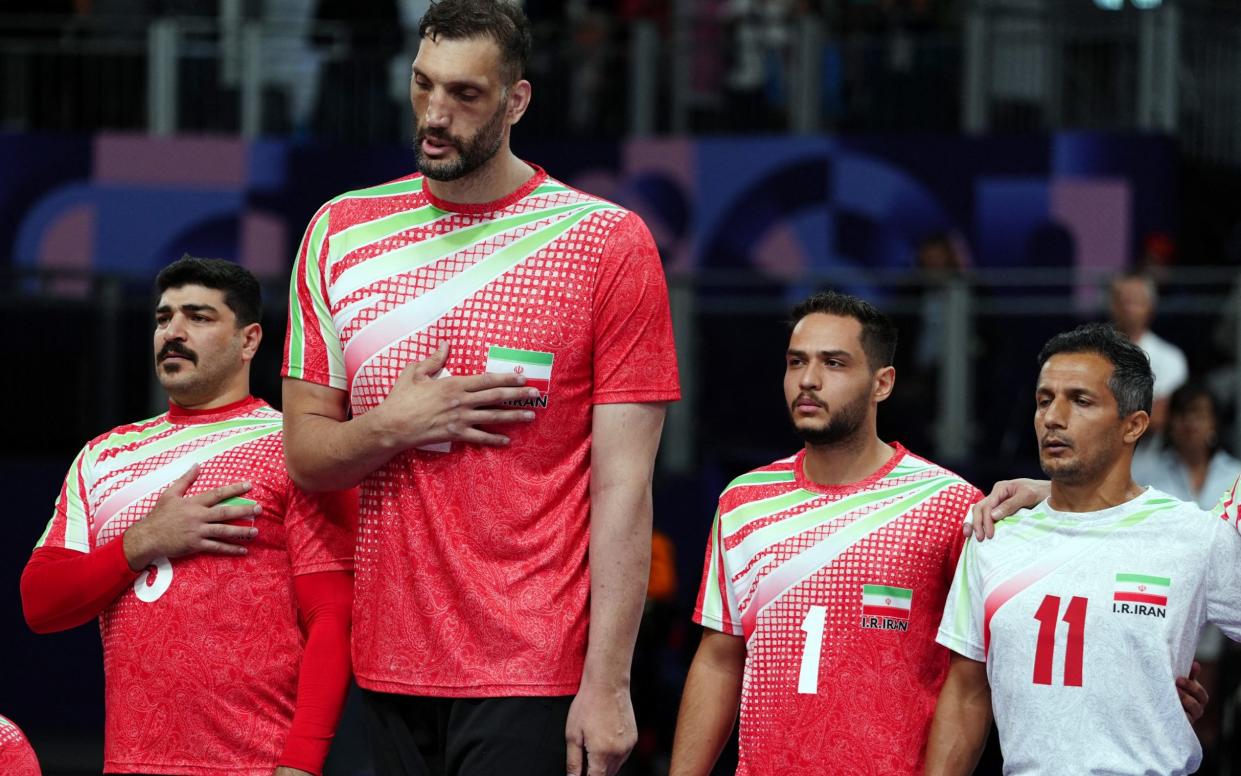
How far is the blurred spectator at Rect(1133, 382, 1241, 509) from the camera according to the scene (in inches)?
341

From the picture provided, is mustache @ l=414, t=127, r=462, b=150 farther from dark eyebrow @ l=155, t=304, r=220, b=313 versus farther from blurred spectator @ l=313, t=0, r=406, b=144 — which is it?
blurred spectator @ l=313, t=0, r=406, b=144

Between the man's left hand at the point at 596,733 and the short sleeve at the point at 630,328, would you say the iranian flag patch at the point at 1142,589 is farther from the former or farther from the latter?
the man's left hand at the point at 596,733

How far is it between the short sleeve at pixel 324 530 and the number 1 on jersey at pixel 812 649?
4.63 feet

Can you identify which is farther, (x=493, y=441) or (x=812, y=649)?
(x=812, y=649)

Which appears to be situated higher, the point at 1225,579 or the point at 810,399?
the point at 810,399

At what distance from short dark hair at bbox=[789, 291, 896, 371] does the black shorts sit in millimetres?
2129

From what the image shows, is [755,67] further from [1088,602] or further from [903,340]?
[1088,602]

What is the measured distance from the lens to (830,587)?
5242mm

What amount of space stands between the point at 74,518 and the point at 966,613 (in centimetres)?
243

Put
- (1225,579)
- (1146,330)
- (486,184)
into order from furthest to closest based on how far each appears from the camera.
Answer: (1146,330) < (1225,579) < (486,184)

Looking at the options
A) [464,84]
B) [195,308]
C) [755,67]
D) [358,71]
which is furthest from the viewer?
[358,71]

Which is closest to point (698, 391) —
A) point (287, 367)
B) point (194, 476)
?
point (194, 476)

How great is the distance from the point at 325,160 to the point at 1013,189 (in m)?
4.67

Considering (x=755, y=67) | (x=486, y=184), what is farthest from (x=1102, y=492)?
(x=755, y=67)
